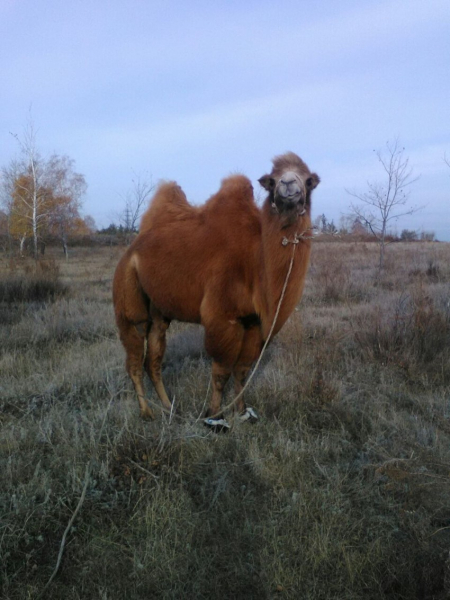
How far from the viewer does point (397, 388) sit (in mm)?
5648

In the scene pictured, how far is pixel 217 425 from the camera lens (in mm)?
4613

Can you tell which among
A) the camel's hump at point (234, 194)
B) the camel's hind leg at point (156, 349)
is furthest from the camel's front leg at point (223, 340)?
the camel's hump at point (234, 194)

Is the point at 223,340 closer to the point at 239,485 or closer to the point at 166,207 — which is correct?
the point at 239,485

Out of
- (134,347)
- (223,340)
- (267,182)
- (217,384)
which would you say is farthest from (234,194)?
(134,347)

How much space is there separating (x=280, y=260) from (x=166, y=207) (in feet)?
5.67

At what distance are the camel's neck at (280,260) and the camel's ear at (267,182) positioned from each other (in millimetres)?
164

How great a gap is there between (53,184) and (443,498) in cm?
3609

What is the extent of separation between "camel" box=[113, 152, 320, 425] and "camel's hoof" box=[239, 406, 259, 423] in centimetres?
1

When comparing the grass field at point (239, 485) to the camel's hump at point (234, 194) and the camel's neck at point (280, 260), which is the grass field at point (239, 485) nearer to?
the camel's neck at point (280, 260)

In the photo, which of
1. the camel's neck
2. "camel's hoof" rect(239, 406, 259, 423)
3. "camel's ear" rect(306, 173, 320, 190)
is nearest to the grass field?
"camel's hoof" rect(239, 406, 259, 423)

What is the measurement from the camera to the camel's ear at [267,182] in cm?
419

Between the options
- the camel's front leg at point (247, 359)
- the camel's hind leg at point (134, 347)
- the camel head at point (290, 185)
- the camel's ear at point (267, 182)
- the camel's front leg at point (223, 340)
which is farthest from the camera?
the camel's hind leg at point (134, 347)

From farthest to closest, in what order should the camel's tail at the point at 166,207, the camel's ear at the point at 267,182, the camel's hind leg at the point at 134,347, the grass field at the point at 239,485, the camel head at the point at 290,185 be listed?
1. the camel's hind leg at the point at 134,347
2. the camel's tail at the point at 166,207
3. the camel's ear at the point at 267,182
4. the camel head at the point at 290,185
5. the grass field at the point at 239,485

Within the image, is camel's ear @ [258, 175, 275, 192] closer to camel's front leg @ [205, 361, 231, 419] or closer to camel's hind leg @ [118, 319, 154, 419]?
camel's front leg @ [205, 361, 231, 419]
